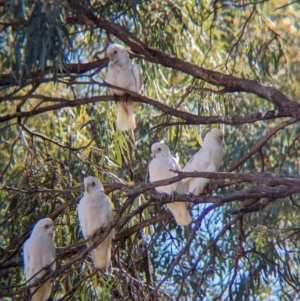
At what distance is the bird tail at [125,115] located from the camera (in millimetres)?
5062

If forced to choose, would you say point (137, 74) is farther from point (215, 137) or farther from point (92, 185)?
point (92, 185)

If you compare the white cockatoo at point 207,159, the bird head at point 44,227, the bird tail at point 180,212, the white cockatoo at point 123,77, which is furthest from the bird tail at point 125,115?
the bird head at point 44,227

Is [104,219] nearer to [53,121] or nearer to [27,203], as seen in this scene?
[27,203]

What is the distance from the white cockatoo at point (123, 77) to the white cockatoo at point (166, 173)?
36 centimetres

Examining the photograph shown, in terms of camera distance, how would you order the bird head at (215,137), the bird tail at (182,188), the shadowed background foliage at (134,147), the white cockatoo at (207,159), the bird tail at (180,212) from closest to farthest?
the shadowed background foliage at (134,147)
the bird tail at (180,212)
the bird tail at (182,188)
the white cockatoo at (207,159)
the bird head at (215,137)

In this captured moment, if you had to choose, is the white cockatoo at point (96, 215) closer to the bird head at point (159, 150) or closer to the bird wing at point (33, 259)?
the bird wing at point (33, 259)

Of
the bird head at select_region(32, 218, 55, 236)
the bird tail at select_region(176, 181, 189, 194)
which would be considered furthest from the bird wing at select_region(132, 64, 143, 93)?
the bird head at select_region(32, 218, 55, 236)

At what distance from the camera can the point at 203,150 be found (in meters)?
4.98

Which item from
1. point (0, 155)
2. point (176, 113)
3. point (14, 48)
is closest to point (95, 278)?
point (176, 113)

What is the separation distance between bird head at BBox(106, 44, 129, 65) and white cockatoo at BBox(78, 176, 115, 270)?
988 millimetres

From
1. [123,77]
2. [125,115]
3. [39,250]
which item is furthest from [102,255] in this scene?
[123,77]

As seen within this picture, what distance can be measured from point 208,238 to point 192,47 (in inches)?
63.7

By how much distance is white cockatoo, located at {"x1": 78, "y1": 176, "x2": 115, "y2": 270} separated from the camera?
438 cm

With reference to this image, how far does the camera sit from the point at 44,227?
175 inches
